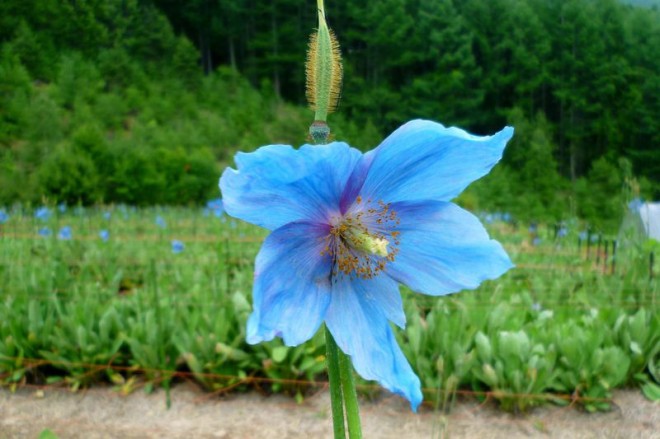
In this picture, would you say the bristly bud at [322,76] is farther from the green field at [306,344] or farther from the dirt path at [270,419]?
the dirt path at [270,419]

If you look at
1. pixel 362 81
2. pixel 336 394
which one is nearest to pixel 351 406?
pixel 336 394

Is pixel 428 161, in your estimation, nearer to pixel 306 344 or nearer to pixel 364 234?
pixel 364 234

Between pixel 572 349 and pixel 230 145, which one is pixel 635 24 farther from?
pixel 572 349

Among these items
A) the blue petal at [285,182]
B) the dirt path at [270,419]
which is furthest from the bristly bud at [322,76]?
the dirt path at [270,419]

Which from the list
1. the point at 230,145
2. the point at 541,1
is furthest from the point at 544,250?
the point at 541,1

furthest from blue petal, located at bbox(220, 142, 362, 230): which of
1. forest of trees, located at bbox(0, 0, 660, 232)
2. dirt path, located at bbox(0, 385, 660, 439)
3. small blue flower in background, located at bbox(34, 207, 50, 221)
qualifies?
forest of trees, located at bbox(0, 0, 660, 232)

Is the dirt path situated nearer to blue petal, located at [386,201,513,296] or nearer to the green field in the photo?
the green field
